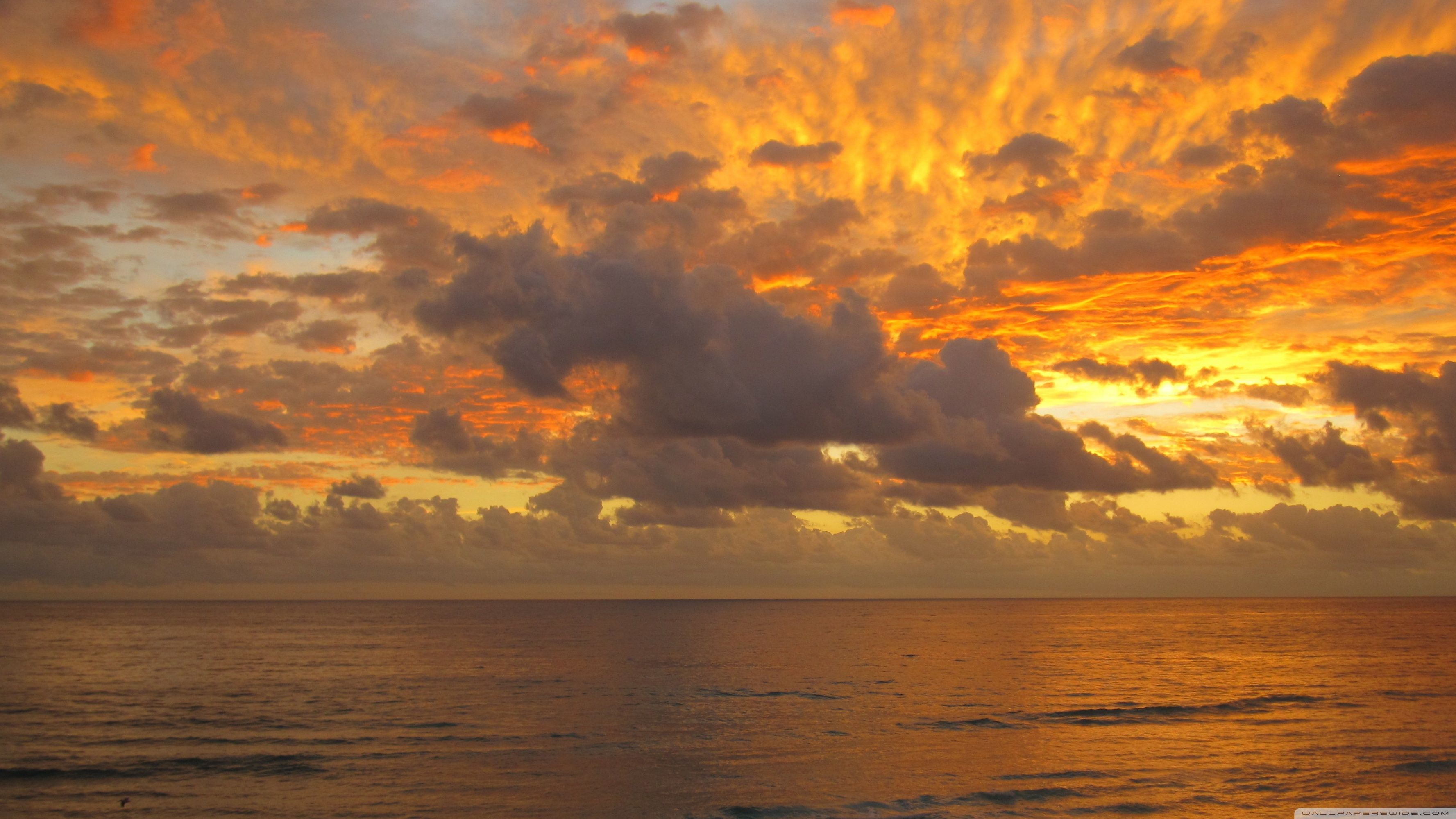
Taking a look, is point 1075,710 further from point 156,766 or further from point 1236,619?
point 1236,619

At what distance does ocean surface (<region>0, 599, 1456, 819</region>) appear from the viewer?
A: 3556cm

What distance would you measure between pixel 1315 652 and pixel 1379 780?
77.0 metres

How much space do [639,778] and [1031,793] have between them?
17088 mm

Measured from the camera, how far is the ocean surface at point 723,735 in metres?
35.6

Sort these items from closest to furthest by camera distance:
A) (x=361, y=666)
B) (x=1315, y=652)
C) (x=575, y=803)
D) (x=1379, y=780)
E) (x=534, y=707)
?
(x=575, y=803), (x=1379, y=780), (x=534, y=707), (x=361, y=666), (x=1315, y=652)

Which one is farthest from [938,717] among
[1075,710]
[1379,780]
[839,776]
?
[1379,780]

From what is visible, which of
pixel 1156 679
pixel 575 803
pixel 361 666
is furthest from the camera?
pixel 361 666

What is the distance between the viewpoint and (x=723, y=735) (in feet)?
163

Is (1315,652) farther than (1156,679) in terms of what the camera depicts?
Yes

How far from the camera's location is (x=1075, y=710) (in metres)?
57.3

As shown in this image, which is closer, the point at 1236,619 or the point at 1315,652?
the point at 1315,652

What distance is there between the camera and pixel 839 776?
39250 mm

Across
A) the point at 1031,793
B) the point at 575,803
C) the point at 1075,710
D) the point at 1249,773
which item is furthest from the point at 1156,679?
the point at 575,803

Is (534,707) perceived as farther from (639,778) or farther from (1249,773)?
(1249,773)
